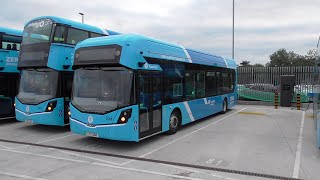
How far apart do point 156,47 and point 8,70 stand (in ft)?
23.9

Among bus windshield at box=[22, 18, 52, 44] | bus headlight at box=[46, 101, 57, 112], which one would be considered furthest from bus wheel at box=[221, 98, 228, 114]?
Answer: bus windshield at box=[22, 18, 52, 44]

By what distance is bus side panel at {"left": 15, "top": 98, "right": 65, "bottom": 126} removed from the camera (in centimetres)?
1110

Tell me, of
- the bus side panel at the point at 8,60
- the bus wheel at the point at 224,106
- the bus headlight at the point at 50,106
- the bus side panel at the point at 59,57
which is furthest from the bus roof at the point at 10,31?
the bus wheel at the point at 224,106

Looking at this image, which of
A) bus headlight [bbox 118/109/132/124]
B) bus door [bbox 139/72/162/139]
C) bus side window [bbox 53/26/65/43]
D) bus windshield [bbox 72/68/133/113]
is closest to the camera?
bus headlight [bbox 118/109/132/124]

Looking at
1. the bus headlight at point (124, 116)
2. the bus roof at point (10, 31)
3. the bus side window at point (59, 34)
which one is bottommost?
the bus headlight at point (124, 116)

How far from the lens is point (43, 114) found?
1110 cm

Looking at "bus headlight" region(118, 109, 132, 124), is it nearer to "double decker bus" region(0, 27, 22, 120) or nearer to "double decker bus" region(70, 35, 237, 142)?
"double decker bus" region(70, 35, 237, 142)

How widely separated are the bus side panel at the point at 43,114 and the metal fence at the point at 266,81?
1631 cm

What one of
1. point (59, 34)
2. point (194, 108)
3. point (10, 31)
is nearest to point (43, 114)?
point (59, 34)

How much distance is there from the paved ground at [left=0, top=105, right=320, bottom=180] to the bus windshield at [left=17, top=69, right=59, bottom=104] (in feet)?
4.29

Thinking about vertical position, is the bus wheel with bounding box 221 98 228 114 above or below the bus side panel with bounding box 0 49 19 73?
below

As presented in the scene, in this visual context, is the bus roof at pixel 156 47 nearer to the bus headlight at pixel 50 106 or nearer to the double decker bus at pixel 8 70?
the bus headlight at pixel 50 106

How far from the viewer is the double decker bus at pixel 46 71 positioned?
11.1 metres

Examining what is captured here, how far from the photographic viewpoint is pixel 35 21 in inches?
466
